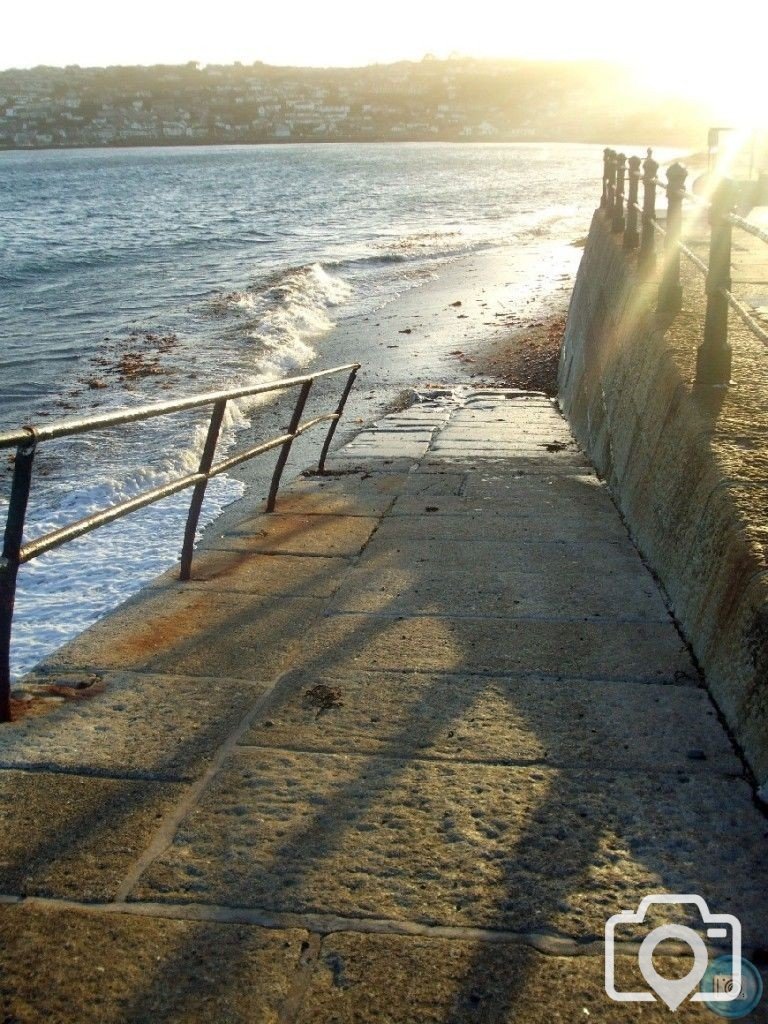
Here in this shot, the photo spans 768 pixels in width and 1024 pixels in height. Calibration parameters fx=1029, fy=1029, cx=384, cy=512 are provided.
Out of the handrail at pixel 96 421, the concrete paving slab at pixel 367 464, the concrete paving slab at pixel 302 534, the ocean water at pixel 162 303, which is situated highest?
the handrail at pixel 96 421

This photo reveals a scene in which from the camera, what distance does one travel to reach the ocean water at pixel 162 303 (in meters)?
7.57

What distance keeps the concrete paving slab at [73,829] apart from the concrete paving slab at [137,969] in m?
0.10

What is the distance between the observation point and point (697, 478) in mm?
4070

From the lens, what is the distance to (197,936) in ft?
7.24

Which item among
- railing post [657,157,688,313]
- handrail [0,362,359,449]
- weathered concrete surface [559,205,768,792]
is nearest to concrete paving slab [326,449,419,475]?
weathered concrete surface [559,205,768,792]

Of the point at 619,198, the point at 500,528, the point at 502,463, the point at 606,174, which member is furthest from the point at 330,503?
the point at 606,174

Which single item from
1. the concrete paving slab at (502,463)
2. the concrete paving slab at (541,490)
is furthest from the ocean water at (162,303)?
the concrete paving slab at (541,490)

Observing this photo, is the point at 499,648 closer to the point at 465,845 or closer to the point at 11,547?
the point at 465,845

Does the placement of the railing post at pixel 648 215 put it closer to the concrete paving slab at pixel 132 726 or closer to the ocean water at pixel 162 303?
the ocean water at pixel 162 303

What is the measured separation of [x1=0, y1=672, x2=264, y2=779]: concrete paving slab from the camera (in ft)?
9.70

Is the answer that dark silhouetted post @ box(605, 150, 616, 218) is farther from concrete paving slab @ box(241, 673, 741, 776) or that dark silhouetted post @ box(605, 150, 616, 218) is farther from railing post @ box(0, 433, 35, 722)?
railing post @ box(0, 433, 35, 722)

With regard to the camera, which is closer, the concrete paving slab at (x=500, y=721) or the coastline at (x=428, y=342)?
the concrete paving slab at (x=500, y=721)

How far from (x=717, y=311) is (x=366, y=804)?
3080 mm

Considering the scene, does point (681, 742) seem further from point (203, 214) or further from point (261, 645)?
point (203, 214)
